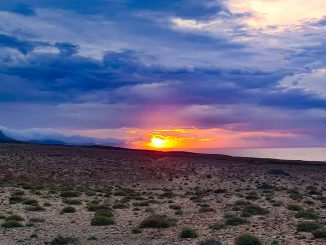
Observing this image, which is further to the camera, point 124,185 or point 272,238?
point 124,185

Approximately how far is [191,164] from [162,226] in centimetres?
6207

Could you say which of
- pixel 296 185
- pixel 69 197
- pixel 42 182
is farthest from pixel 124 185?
pixel 296 185

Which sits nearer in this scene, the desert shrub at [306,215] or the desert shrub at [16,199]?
the desert shrub at [306,215]

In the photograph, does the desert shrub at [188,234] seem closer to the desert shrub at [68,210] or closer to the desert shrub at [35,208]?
the desert shrub at [68,210]

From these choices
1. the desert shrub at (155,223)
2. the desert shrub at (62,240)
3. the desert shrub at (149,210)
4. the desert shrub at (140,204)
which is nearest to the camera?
the desert shrub at (62,240)

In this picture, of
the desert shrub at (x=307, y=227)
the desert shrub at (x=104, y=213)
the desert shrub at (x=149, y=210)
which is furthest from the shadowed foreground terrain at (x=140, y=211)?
the desert shrub at (x=149, y=210)

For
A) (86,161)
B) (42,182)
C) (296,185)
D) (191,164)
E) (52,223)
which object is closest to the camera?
(52,223)

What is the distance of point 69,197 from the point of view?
4025cm

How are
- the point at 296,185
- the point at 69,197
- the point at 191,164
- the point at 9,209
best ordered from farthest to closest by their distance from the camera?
the point at 191,164, the point at 296,185, the point at 69,197, the point at 9,209

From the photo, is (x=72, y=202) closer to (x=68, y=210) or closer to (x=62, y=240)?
(x=68, y=210)

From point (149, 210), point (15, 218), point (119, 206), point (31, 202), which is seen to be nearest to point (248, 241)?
point (15, 218)

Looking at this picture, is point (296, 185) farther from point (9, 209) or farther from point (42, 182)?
point (9, 209)

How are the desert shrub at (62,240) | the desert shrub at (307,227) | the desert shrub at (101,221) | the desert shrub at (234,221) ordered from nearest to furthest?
the desert shrub at (62,240), the desert shrub at (307,227), the desert shrub at (234,221), the desert shrub at (101,221)

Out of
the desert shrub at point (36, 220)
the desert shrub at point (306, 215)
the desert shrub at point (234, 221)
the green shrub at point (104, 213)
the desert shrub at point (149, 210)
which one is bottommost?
the desert shrub at point (36, 220)
